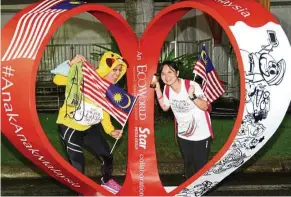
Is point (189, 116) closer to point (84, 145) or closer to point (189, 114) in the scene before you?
point (189, 114)

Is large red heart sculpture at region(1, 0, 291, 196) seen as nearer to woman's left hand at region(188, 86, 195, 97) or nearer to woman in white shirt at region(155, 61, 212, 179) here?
woman in white shirt at region(155, 61, 212, 179)

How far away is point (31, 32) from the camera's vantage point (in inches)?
246

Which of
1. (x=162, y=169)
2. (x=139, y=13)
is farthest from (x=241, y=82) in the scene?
(x=139, y=13)

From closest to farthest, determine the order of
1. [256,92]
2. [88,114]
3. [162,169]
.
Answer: [256,92] → [88,114] → [162,169]

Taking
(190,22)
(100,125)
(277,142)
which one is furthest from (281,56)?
(190,22)

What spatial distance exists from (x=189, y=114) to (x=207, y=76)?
500 millimetres

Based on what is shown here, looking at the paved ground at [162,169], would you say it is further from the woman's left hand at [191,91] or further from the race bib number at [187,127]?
the woman's left hand at [191,91]

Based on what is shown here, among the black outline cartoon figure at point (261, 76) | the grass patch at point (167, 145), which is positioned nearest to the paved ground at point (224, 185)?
the grass patch at point (167, 145)

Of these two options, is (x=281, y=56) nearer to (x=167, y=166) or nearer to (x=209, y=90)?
(x=209, y=90)

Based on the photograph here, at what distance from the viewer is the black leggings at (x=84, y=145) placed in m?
6.95

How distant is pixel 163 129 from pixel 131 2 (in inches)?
109

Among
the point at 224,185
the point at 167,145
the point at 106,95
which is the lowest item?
the point at 224,185

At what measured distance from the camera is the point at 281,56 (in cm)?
635

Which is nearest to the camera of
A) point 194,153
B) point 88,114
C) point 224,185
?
point 88,114
